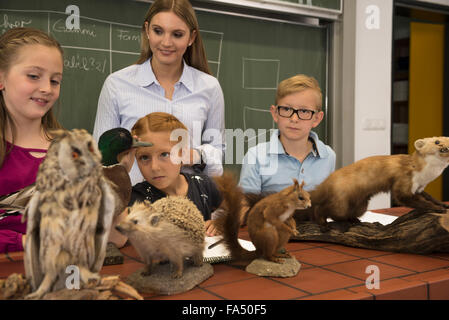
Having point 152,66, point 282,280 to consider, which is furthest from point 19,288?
point 152,66

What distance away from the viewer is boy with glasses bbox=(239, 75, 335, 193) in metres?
1.55

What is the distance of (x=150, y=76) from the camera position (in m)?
1.96

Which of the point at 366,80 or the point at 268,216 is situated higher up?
the point at 366,80

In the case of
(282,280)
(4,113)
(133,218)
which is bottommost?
(282,280)

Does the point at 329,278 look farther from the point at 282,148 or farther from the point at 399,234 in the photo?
the point at 282,148

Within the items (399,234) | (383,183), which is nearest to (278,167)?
(383,183)

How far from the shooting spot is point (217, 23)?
10.5 ft

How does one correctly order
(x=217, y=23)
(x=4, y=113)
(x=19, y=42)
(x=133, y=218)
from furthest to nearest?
(x=217, y=23) < (x=4, y=113) < (x=19, y=42) < (x=133, y=218)

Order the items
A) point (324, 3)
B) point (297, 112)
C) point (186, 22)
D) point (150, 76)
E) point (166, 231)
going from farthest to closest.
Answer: point (324, 3) < point (150, 76) < point (186, 22) < point (297, 112) < point (166, 231)

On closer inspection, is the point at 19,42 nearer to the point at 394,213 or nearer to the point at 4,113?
the point at 4,113

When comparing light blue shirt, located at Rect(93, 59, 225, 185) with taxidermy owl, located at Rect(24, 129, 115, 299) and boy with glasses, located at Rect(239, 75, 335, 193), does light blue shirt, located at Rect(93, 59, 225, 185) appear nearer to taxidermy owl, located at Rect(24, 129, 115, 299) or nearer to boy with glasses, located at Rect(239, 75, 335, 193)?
boy with glasses, located at Rect(239, 75, 335, 193)

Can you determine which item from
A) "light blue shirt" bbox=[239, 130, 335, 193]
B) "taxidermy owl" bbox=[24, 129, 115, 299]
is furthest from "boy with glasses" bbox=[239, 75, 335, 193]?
"taxidermy owl" bbox=[24, 129, 115, 299]

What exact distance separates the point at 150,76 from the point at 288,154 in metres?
0.71
